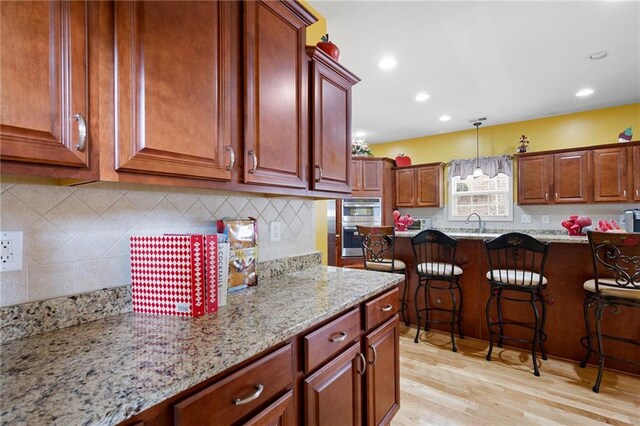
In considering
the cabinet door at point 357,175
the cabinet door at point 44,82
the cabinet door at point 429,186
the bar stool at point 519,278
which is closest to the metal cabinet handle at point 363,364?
the cabinet door at point 44,82

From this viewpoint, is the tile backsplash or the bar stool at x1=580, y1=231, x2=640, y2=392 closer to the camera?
the tile backsplash

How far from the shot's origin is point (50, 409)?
0.54m

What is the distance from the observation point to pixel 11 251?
2.82 ft

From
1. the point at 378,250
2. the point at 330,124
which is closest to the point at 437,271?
the point at 378,250

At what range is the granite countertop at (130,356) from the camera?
0.56 m

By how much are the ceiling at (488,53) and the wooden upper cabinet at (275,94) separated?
109 cm

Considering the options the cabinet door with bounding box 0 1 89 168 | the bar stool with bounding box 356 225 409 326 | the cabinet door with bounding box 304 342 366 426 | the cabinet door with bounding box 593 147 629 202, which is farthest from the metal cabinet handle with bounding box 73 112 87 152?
the cabinet door with bounding box 593 147 629 202

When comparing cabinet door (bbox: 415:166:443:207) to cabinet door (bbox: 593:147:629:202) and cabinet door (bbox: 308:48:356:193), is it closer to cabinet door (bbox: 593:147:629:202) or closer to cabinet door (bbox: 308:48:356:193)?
cabinet door (bbox: 593:147:629:202)

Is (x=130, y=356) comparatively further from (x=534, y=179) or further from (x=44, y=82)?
(x=534, y=179)

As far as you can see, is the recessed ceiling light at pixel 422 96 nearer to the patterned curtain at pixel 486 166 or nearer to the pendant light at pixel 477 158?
the pendant light at pixel 477 158

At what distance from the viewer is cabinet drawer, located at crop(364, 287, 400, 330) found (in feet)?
4.48

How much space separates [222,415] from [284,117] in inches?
44.6

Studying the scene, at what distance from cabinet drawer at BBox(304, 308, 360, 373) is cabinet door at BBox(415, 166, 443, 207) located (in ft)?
15.2

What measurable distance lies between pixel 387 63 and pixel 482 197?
3370 mm
